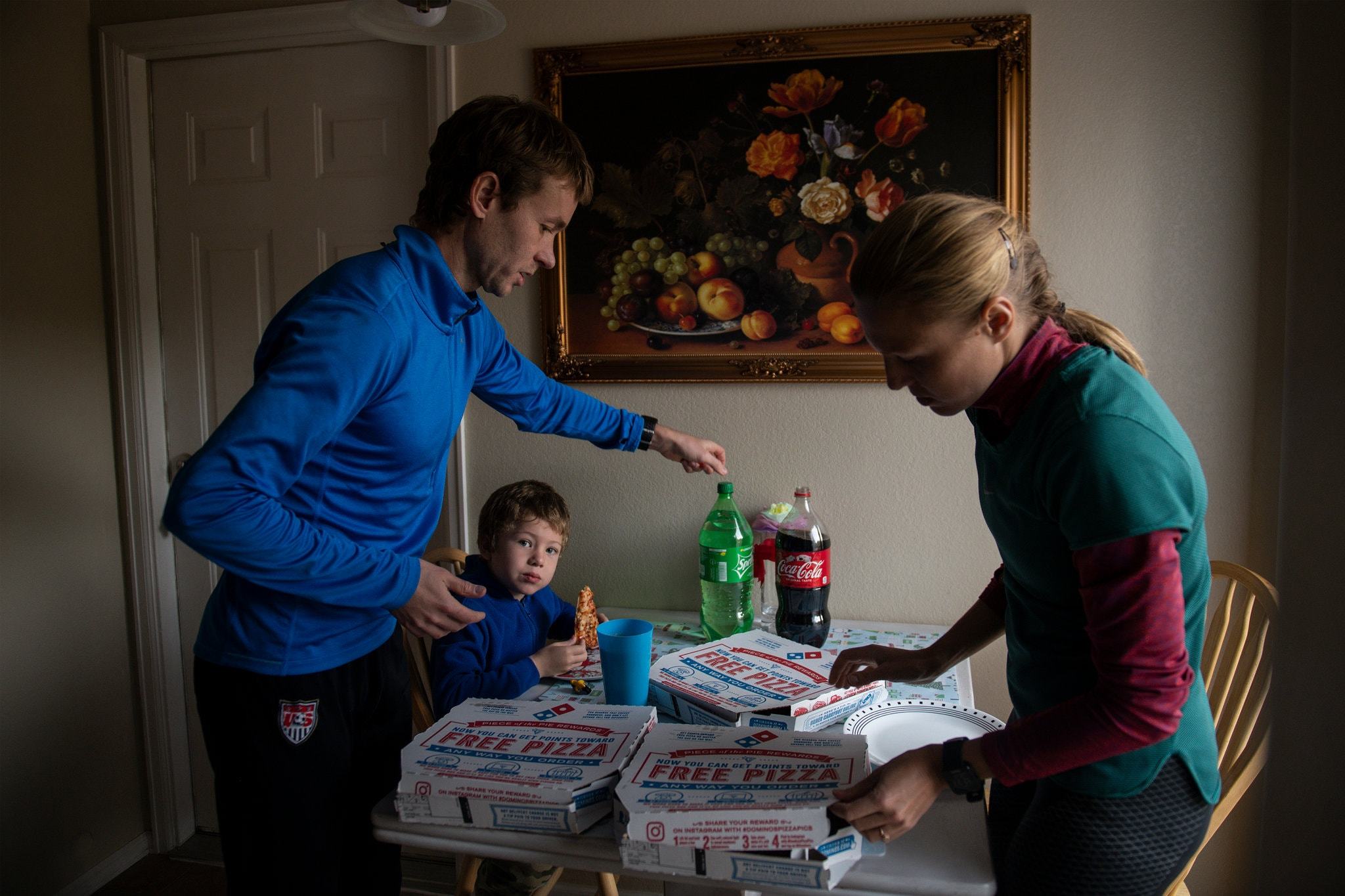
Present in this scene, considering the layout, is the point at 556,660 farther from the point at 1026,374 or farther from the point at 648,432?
the point at 1026,374

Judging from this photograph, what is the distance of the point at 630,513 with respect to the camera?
2242mm

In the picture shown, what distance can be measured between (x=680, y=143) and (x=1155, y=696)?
1.67 metres

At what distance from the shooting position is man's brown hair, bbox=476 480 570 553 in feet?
5.71

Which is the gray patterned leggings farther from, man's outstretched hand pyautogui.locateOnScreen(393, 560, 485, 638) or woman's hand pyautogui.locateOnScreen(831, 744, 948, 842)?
man's outstretched hand pyautogui.locateOnScreen(393, 560, 485, 638)

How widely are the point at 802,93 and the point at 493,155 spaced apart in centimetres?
100

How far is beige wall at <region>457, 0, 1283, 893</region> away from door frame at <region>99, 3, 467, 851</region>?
1.25ft

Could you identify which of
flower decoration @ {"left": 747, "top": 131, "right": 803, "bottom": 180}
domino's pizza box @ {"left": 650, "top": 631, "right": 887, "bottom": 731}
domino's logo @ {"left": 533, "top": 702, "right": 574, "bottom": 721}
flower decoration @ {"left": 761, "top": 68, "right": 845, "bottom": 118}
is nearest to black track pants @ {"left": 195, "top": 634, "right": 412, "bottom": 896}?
domino's logo @ {"left": 533, "top": 702, "right": 574, "bottom": 721}

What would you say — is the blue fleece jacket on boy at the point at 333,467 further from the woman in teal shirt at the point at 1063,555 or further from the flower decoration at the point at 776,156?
the flower decoration at the point at 776,156

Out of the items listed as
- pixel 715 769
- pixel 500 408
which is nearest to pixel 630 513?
pixel 500 408

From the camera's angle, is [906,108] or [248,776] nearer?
[248,776]

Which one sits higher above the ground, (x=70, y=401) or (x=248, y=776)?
(x=70, y=401)


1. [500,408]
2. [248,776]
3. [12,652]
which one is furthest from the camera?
[12,652]

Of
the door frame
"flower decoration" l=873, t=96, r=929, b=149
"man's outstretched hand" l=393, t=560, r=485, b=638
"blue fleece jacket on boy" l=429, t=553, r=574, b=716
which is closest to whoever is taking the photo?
"man's outstretched hand" l=393, t=560, r=485, b=638

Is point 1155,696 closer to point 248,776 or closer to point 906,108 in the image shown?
point 248,776
